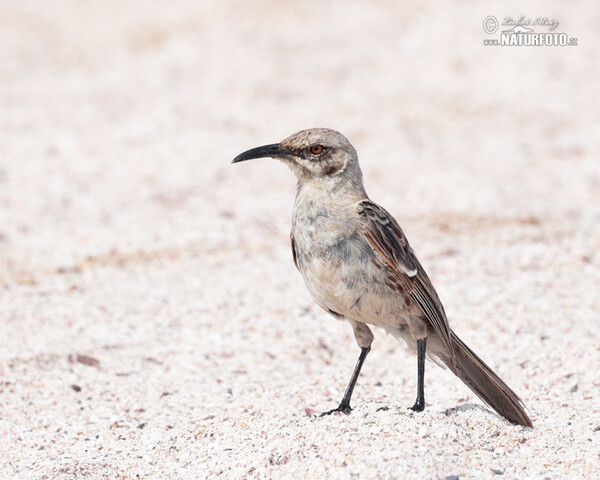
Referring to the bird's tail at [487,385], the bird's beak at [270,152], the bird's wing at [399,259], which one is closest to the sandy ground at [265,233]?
the bird's tail at [487,385]

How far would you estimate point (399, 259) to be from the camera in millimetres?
4234

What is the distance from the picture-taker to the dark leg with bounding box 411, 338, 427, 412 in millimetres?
4305

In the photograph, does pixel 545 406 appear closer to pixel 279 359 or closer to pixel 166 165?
pixel 279 359

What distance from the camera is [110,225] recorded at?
8.83 meters

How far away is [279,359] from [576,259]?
10.0 ft

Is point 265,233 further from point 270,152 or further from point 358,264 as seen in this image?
point 358,264

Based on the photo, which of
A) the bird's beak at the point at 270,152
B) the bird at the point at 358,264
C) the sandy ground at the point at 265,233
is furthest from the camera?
the bird's beak at the point at 270,152

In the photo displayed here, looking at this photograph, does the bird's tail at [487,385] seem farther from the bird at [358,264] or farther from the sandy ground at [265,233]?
the sandy ground at [265,233]

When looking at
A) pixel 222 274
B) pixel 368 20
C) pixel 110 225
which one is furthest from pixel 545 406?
pixel 368 20

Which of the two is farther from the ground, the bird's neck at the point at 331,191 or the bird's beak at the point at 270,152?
the bird's beak at the point at 270,152

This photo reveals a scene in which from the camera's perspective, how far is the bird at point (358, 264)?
13.6 feet

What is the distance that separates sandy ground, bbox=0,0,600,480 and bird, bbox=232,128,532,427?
9.1 inches

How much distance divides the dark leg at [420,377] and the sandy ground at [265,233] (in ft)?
0.45

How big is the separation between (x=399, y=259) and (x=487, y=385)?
831mm
